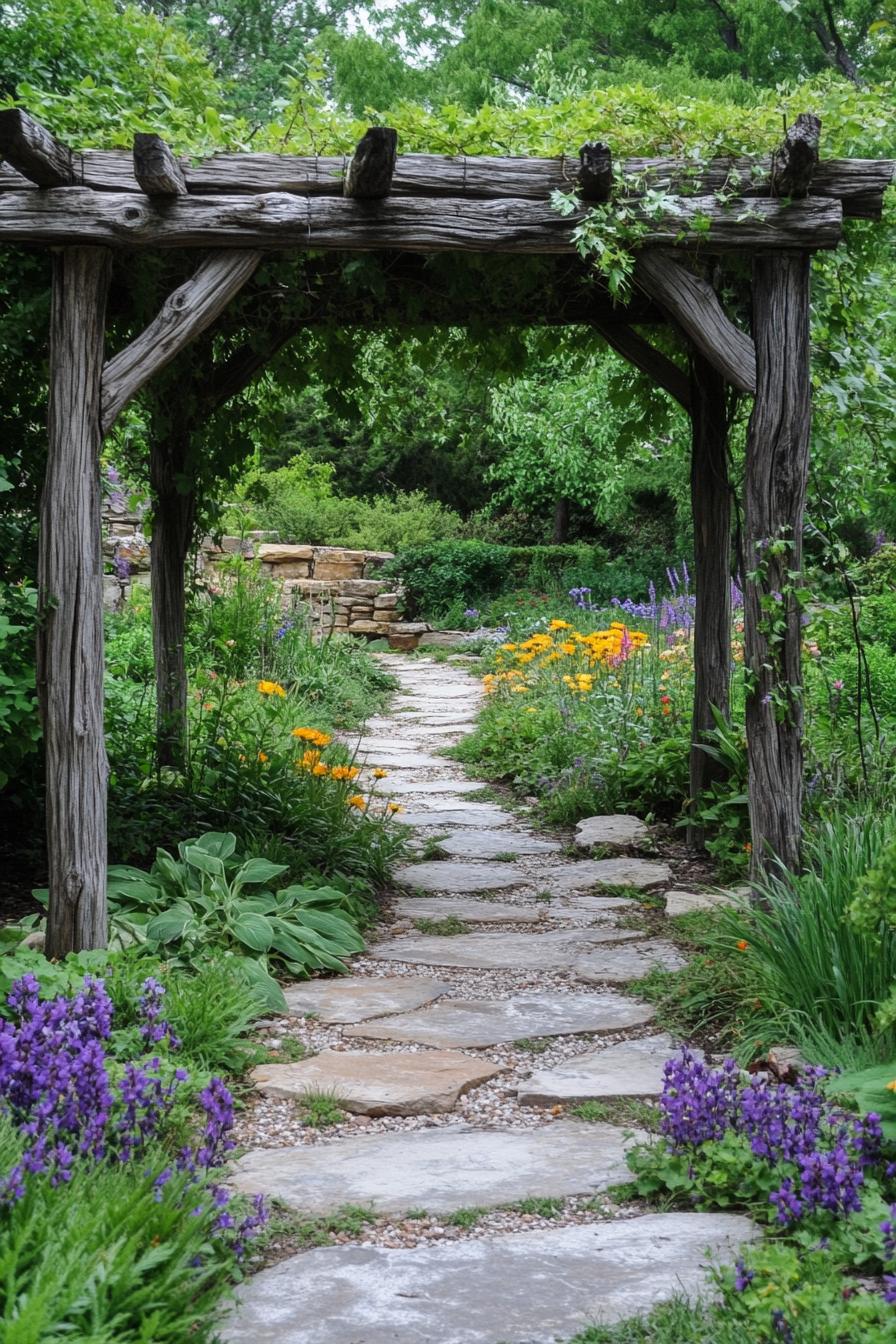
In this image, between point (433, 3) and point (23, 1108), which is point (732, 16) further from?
point (23, 1108)

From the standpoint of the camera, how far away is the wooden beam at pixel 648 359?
548cm

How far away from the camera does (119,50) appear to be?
4602 millimetres

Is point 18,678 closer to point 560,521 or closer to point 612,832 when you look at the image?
point 612,832

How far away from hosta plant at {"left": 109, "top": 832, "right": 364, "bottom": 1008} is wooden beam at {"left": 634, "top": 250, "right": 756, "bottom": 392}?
2394 mm

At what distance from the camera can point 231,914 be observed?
4.35 metres

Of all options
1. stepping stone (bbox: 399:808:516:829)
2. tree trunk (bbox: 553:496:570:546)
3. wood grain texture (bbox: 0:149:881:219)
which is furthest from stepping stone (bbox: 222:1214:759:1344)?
tree trunk (bbox: 553:496:570:546)

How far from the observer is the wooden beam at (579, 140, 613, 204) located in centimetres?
392

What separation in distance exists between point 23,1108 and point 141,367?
7.93ft

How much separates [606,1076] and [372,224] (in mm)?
2697

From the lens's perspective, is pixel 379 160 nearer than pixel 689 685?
Yes

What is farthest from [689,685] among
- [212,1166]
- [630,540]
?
[630,540]

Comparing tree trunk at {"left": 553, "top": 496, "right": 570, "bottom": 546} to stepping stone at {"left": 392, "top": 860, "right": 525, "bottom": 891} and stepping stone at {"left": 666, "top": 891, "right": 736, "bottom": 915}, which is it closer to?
stepping stone at {"left": 392, "top": 860, "right": 525, "bottom": 891}

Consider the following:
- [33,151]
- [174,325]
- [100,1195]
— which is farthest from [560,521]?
[100,1195]

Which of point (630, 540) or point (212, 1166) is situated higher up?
point (630, 540)
